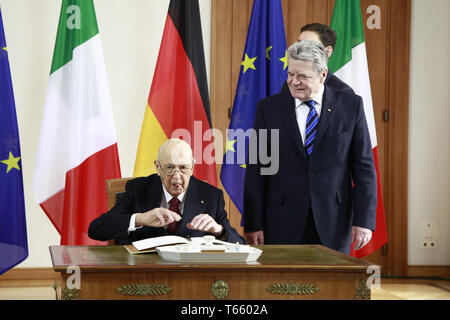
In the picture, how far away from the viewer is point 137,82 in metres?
4.87

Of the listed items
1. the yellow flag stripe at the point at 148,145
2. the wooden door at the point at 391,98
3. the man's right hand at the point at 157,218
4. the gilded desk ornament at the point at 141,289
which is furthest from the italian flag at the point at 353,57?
the gilded desk ornament at the point at 141,289

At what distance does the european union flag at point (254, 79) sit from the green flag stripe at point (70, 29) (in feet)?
3.99

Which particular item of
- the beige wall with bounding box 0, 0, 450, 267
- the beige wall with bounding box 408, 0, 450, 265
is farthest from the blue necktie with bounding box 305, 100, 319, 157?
the beige wall with bounding box 408, 0, 450, 265

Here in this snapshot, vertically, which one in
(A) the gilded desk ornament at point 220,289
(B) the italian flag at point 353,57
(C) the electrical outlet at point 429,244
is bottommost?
(C) the electrical outlet at point 429,244

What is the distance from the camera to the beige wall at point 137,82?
4.70 m

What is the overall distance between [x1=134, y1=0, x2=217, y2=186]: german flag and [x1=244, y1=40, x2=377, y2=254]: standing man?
133 centimetres

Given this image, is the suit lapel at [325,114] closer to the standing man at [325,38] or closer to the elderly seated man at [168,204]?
the standing man at [325,38]

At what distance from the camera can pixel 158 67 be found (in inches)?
166

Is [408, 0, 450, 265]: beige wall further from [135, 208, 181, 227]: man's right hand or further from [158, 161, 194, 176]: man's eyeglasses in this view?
[135, 208, 181, 227]: man's right hand

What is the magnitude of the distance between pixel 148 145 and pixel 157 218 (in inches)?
73.2

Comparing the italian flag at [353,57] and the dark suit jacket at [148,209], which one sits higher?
the italian flag at [353,57]

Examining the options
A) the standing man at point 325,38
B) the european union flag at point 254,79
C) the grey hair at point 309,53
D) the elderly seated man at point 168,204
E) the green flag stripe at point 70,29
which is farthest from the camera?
the european union flag at point 254,79

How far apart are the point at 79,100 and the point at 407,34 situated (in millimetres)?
3108

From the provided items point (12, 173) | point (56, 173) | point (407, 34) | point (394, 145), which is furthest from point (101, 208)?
point (407, 34)
